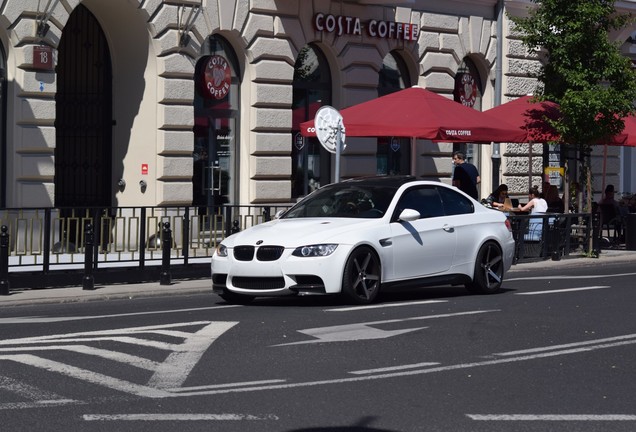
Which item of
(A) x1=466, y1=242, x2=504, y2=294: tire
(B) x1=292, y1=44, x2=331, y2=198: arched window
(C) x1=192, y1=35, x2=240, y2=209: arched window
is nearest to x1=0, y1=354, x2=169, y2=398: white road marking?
(A) x1=466, y1=242, x2=504, y2=294: tire

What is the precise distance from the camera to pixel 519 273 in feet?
72.5

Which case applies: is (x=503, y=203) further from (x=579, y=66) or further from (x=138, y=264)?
(x=138, y=264)

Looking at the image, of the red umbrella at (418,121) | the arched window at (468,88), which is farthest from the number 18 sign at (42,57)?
the arched window at (468,88)

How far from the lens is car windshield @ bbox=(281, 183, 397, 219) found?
609 inches

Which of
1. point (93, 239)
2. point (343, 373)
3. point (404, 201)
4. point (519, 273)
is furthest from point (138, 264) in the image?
point (343, 373)

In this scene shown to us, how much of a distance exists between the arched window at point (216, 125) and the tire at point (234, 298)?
10221 mm

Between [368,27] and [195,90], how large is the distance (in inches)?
191

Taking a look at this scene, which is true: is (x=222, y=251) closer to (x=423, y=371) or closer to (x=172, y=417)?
(x=423, y=371)

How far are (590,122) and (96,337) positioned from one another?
1662cm

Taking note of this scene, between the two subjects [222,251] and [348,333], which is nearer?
[348,333]

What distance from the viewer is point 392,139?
99.3ft

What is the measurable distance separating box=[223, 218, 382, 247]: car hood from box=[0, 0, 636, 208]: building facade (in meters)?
8.04

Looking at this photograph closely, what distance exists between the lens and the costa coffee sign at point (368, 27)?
27375 mm

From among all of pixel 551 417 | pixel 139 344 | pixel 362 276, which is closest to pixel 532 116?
pixel 362 276
